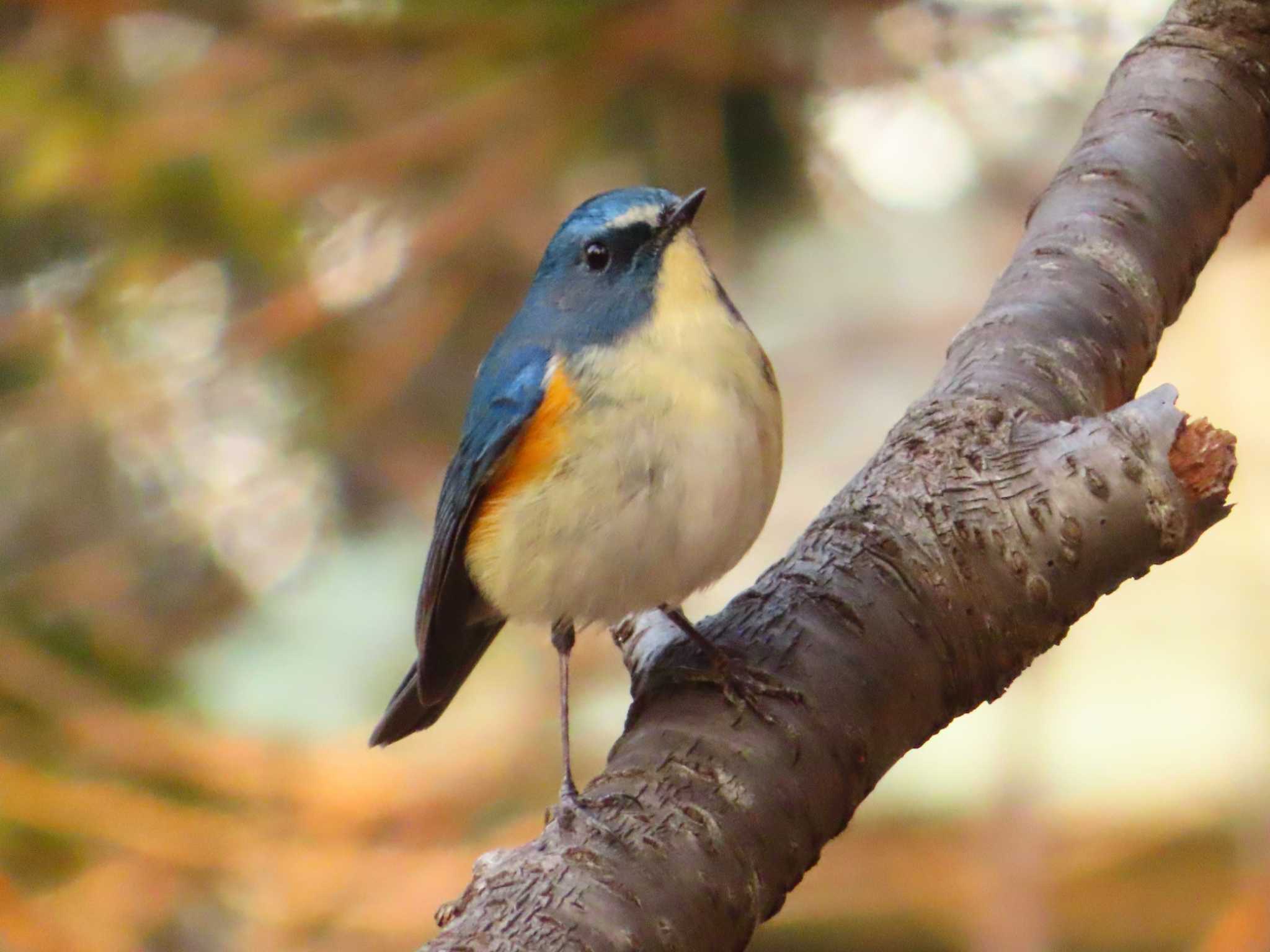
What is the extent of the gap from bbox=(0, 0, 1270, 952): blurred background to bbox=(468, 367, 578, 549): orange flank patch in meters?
1.21

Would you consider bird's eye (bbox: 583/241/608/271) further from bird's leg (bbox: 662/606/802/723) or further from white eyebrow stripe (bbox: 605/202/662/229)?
bird's leg (bbox: 662/606/802/723)

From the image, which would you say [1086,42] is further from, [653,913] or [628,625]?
[653,913]

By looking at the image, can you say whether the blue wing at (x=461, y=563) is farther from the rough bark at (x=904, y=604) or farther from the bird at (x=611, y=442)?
the rough bark at (x=904, y=604)

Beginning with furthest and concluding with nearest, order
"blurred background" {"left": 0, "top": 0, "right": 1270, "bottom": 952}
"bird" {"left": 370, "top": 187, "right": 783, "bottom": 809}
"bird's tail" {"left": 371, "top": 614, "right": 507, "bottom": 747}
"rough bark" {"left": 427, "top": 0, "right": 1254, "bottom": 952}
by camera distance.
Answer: "blurred background" {"left": 0, "top": 0, "right": 1270, "bottom": 952} → "bird's tail" {"left": 371, "top": 614, "right": 507, "bottom": 747} → "bird" {"left": 370, "top": 187, "right": 783, "bottom": 809} → "rough bark" {"left": 427, "top": 0, "right": 1254, "bottom": 952}

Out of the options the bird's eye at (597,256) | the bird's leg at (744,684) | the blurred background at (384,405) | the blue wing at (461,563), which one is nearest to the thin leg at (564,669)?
the blue wing at (461,563)

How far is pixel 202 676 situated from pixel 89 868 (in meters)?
0.39

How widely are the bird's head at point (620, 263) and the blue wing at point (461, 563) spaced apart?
61 millimetres

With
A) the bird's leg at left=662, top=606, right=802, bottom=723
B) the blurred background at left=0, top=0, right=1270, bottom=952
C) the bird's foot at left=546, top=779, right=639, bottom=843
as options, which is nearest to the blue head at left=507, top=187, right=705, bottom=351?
the bird's leg at left=662, top=606, right=802, bottom=723

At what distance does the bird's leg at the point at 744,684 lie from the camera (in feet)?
3.51

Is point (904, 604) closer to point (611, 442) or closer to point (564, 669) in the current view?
point (611, 442)

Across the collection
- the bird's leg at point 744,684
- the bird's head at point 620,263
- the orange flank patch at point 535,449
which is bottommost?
the bird's leg at point 744,684

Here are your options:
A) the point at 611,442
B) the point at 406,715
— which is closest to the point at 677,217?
the point at 611,442

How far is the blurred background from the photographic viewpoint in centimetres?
252

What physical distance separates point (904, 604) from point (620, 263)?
1.82ft
